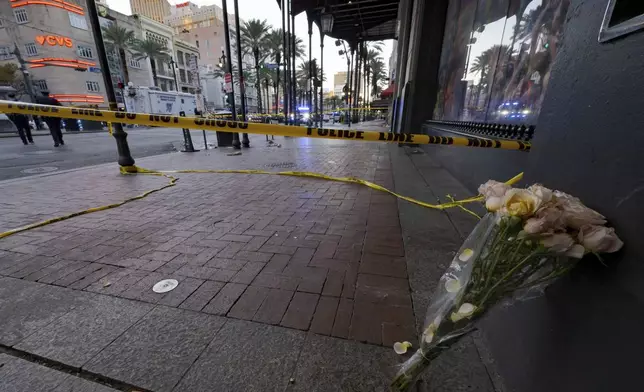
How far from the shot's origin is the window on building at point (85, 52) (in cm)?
3964

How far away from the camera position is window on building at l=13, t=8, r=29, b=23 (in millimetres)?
36469

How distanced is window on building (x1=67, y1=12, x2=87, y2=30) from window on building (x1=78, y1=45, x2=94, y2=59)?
2.52 meters

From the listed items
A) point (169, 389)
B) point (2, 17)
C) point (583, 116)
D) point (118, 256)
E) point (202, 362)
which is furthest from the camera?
point (2, 17)

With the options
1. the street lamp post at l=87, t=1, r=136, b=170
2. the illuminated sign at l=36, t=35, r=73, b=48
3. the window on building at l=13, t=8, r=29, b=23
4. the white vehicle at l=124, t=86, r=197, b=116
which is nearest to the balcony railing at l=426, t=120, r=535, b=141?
the street lamp post at l=87, t=1, r=136, b=170

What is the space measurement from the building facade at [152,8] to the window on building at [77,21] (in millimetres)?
83880

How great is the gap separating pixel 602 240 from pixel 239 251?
2.62m

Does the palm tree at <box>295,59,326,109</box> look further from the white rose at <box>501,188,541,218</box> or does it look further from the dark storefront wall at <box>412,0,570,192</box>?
the white rose at <box>501,188,541,218</box>

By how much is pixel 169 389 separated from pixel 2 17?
57.1 m

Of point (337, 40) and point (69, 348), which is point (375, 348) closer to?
point (69, 348)

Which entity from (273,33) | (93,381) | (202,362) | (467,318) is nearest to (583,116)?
(467,318)

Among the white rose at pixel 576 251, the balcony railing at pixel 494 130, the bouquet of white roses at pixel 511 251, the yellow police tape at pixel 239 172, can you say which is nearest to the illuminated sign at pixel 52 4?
the yellow police tape at pixel 239 172

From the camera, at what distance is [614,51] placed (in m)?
1.02

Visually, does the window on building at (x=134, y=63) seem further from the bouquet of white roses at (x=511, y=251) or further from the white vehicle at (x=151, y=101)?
the bouquet of white roses at (x=511, y=251)

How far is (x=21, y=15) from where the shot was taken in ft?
121
